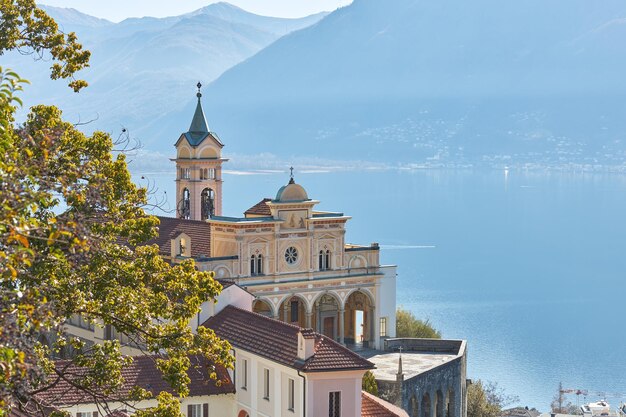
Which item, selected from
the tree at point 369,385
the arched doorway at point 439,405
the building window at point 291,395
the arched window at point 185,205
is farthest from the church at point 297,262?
the building window at point 291,395

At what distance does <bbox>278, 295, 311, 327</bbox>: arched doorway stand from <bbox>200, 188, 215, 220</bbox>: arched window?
25.7 ft

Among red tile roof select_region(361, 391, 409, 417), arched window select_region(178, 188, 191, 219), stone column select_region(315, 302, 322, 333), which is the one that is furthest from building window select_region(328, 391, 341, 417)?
arched window select_region(178, 188, 191, 219)

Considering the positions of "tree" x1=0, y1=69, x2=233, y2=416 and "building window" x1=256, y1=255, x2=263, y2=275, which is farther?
"building window" x1=256, y1=255, x2=263, y2=275

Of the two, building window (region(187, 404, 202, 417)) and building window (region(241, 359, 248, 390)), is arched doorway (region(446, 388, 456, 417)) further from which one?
building window (region(187, 404, 202, 417))

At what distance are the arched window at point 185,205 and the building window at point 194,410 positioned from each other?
2408 cm

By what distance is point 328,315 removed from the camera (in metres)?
52.2

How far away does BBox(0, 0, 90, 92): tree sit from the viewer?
18188 mm

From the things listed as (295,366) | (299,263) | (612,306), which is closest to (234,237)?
(299,263)

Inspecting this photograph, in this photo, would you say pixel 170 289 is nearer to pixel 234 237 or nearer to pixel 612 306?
pixel 234 237

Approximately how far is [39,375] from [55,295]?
3.19m

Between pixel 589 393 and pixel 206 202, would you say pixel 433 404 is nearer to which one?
pixel 206 202

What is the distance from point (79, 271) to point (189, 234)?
3633 centimetres

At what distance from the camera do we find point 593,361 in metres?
98.1

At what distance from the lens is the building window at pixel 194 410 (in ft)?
111
